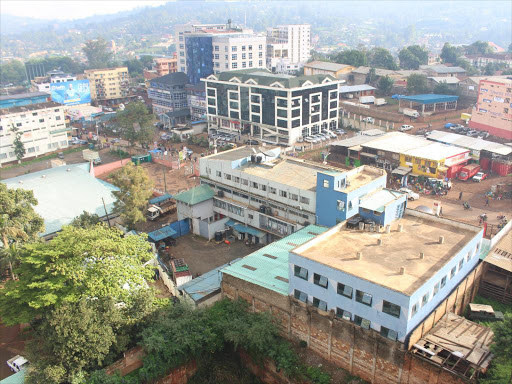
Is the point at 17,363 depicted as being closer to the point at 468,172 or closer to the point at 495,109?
the point at 468,172

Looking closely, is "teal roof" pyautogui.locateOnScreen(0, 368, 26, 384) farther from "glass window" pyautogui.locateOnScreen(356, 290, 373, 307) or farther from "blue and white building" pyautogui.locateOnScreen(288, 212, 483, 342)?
"glass window" pyautogui.locateOnScreen(356, 290, 373, 307)

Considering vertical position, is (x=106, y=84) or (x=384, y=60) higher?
(x=384, y=60)

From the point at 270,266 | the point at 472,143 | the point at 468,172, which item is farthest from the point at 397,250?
the point at 472,143

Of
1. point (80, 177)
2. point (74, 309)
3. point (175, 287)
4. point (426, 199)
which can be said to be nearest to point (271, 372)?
point (175, 287)

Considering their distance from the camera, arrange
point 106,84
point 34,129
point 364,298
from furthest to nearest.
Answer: point 106,84, point 34,129, point 364,298

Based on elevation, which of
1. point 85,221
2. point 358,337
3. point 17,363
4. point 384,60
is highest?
point 384,60

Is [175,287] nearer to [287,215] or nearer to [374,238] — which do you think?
[287,215]

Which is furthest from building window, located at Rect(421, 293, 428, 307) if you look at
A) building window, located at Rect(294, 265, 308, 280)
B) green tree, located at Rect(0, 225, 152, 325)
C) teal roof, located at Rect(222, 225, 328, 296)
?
green tree, located at Rect(0, 225, 152, 325)
